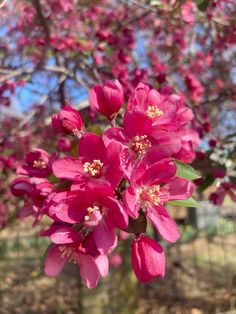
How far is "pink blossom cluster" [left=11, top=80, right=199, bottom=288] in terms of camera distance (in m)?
0.98

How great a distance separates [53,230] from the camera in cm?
101

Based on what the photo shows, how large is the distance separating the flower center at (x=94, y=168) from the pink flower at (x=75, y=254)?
0.44ft

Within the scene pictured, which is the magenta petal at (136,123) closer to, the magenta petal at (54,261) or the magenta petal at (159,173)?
the magenta petal at (159,173)

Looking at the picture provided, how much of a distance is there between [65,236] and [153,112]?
1.31 ft

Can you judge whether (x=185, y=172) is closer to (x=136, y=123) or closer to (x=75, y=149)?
(x=136, y=123)

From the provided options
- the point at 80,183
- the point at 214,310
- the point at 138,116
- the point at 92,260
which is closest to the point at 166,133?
the point at 138,116

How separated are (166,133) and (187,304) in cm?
449

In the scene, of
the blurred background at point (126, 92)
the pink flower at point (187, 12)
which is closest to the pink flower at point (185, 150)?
the blurred background at point (126, 92)

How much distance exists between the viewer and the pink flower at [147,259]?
103 cm

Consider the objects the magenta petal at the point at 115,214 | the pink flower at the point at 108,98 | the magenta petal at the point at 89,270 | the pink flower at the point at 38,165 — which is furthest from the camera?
the pink flower at the point at 38,165

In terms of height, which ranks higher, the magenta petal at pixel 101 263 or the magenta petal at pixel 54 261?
the magenta petal at pixel 101 263

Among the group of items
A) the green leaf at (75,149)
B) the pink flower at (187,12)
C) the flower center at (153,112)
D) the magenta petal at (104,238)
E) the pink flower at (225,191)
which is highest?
the flower center at (153,112)

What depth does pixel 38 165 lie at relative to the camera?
1.29m

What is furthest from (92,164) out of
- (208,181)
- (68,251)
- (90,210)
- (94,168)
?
(208,181)
